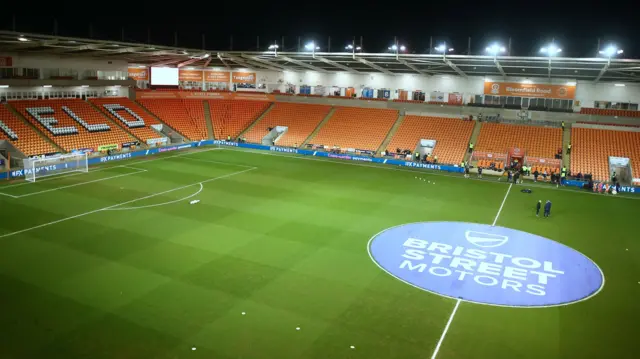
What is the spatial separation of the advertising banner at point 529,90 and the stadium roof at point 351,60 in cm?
105

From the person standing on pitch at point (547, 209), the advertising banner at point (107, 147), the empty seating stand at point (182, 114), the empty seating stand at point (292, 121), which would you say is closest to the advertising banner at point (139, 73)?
the empty seating stand at point (182, 114)

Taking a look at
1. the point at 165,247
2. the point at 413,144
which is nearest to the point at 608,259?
the point at 165,247

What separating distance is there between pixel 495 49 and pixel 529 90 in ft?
43.8

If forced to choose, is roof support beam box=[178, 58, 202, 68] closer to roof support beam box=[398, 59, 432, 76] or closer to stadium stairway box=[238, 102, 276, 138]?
stadium stairway box=[238, 102, 276, 138]

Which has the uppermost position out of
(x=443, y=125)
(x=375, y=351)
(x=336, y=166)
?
(x=443, y=125)

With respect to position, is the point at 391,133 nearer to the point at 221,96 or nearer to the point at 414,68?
the point at 414,68

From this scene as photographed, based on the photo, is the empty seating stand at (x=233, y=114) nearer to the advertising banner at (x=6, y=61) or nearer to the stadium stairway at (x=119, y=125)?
the stadium stairway at (x=119, y=125)

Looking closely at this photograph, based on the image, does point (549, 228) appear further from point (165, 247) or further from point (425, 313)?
point (165, 247)

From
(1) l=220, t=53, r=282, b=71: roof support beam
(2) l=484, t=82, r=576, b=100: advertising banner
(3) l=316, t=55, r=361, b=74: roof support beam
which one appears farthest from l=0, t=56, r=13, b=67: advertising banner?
(2) l=484, t=82, r=576, b=100: advertising banner

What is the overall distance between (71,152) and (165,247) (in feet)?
80.9

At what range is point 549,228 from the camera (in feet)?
81.1

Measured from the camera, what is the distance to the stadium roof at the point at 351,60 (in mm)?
35688

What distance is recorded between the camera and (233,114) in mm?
58094

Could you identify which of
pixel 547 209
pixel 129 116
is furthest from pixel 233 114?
pixel 547 209
